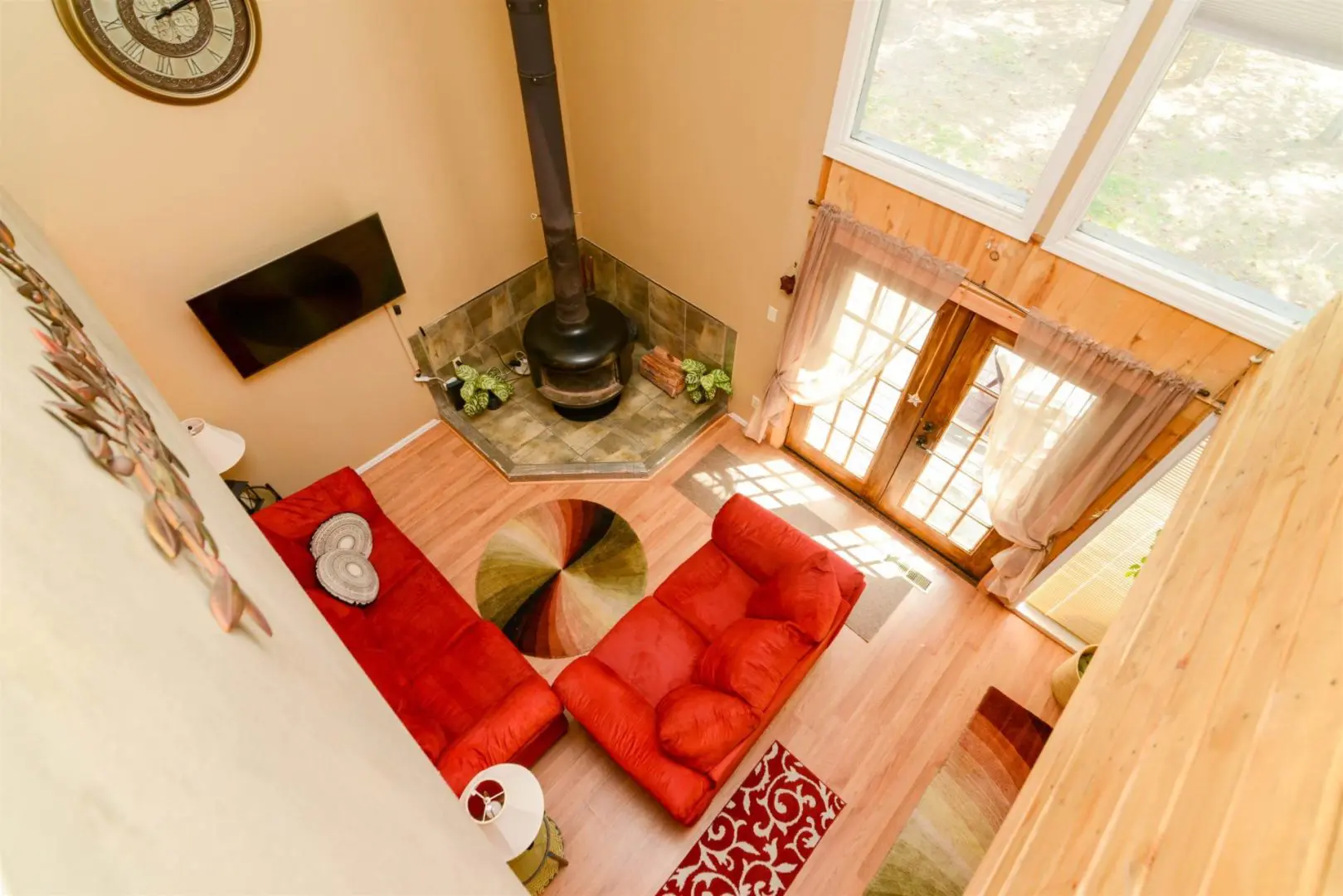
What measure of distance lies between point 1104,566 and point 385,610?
406 centimetres

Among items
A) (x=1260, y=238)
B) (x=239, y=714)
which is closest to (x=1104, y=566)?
(x=1260, y=238)

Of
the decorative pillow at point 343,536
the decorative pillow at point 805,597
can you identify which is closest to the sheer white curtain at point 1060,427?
the decorative pillow at point 805,597

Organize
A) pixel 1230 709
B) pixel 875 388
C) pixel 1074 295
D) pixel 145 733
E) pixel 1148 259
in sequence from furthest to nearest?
pixel 875 388, pixel 1074 295, pixel 1148 259, pixel 1230 709, pixel 145 733

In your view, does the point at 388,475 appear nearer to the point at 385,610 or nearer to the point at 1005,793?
the point at 385,610

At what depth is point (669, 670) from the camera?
11.4 feet

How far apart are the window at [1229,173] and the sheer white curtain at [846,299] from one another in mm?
653

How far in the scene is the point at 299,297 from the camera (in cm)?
379

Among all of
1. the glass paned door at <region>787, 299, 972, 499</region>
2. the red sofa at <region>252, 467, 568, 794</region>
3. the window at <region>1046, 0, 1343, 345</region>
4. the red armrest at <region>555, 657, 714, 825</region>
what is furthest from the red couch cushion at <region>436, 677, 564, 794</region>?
the window at <region>1046, 0, 1343, 345</region>

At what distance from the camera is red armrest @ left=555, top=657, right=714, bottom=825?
2.85 m

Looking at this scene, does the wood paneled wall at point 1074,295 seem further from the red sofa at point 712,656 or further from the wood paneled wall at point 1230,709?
the red sofa at point 712,656

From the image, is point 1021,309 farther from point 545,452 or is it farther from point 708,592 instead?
point 545,452

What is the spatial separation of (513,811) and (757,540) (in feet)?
6.15

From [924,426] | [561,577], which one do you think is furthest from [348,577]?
[924,426]

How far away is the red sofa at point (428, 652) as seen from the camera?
2.98 m
